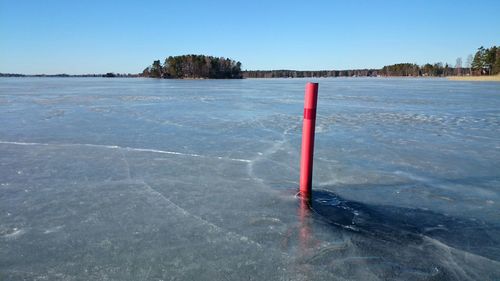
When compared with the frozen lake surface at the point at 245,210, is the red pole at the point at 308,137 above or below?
above

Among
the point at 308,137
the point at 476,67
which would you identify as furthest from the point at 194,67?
the point at 308,137

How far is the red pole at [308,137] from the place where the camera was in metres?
4.50

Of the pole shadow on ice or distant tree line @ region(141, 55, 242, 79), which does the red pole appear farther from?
distant tree line @ region(141, 55, 242, 79)

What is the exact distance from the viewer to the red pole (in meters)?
4.50

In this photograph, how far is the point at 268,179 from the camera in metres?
5.78

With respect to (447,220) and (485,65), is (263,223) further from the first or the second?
(485,65)

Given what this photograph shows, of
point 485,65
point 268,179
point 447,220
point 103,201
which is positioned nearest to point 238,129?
point 268,179

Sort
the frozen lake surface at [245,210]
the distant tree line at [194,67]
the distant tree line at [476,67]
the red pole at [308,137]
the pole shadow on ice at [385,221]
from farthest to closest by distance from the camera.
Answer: the distant tree line at [194,67], the distant tree line at [476,67], the red pole at [308,137], the pole shadow on ice at [385,221], the frozen lake surface at [245,210]

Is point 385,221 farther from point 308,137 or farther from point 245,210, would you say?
point 245,210

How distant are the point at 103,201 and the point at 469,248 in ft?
12.3

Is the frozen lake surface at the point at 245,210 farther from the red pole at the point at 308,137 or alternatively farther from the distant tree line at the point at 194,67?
the distant tree line at the point at 194,67

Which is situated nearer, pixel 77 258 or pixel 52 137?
pixel 77 258

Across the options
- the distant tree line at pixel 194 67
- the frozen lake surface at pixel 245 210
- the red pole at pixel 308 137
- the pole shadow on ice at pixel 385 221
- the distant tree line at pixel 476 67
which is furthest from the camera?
the distant tree line at pixel 194 67

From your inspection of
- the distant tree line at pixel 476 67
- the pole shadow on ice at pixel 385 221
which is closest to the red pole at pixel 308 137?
the pole shadow on ice at pixel 385 221
